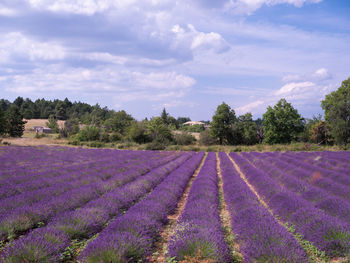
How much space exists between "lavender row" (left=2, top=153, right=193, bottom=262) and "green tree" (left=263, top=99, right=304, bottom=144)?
4076 cm

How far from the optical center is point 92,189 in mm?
7488

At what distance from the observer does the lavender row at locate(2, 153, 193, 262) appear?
3.35m

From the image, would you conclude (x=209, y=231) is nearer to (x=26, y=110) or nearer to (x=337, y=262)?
(x=337, y=262)

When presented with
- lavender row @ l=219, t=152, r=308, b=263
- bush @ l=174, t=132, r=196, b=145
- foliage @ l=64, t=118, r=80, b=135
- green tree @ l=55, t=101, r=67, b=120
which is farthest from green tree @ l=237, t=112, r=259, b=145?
green tree @ l=55, t=101, r=67, b=120

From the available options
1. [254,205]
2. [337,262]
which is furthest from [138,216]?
[337,262]

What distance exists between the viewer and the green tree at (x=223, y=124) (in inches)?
1781

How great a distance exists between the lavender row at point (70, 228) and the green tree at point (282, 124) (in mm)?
40763

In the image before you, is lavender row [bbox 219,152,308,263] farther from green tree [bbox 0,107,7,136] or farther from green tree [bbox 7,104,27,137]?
green tree [bbox 7,104,27,137]

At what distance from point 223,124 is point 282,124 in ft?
34.6

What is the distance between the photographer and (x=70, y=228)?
4301 millimetres

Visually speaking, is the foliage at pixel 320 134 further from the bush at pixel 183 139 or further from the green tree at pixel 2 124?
the green tree at pixel 2 124

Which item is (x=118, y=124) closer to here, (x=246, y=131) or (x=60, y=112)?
(x=246, y=131)

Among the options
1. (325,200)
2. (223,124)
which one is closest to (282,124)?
(223,124)

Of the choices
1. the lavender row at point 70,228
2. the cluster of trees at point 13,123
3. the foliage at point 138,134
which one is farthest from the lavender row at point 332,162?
the cluster of trees at point 13,123
